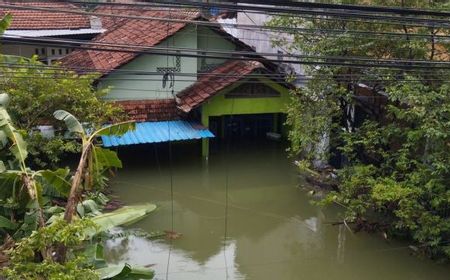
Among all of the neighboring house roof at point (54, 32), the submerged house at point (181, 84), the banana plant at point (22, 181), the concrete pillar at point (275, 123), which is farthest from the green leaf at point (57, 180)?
the concrete pillar at point (275, 123)

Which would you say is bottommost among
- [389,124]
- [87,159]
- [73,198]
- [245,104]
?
[73,198]

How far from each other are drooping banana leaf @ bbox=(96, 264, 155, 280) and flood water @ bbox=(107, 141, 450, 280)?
2.31 metres

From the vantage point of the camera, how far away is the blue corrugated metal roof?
12.9m

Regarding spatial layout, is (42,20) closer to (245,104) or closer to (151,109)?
(151,109)

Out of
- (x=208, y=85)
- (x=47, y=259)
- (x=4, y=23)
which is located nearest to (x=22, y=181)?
(x=47, y=259)

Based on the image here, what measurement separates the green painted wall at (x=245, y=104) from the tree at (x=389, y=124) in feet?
8.99

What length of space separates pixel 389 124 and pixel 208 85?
535 cm

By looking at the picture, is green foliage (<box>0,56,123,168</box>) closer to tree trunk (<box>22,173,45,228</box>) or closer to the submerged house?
the submerged house

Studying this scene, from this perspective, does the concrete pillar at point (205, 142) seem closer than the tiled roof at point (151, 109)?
No

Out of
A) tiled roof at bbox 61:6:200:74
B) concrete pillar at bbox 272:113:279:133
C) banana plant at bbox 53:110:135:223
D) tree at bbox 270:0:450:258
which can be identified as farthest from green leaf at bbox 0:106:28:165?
concrete pillar at bbox 272:113:279:133

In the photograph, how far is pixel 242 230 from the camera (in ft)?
34.8

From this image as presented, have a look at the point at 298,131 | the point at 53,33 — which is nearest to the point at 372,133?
the point at 298,131

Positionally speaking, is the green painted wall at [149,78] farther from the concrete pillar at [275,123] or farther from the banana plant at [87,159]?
the banana plant at [87,159]

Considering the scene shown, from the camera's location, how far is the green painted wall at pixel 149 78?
45.9 ft
